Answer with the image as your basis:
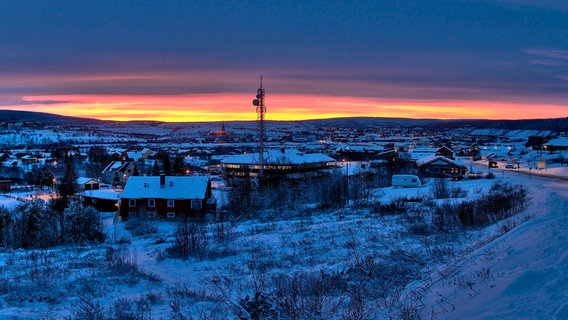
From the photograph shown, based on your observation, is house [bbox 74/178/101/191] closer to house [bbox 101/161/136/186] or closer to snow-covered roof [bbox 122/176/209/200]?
house [bbox 101/161/136/186]

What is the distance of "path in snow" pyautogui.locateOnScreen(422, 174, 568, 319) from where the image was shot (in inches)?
240

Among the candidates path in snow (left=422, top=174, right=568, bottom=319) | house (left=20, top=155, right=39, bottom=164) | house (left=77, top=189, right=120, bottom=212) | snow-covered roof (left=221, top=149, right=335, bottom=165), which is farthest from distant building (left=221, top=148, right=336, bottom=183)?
path in snow (left=422, top=174, right=568, bottom=319)

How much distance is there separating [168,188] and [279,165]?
30614 millimetres

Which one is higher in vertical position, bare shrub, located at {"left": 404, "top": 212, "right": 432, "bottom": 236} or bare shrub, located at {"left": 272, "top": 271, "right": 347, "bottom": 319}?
bare shrub, located at {"left": 272, "top": 271, "right": 347, "bottom": 319}

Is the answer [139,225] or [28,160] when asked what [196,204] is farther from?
[28,160]

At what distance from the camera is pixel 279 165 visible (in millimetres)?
70250

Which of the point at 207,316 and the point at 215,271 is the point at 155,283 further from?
the point at 207,316

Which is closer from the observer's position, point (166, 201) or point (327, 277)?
point (327, 277)

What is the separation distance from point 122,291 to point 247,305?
407 centimetres

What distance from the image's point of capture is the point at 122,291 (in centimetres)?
1055

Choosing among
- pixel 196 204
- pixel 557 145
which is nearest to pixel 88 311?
pixel 196 204

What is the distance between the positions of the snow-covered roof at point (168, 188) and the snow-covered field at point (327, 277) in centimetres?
2297

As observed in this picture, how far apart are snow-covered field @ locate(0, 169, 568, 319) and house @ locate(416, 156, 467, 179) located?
45.3 m

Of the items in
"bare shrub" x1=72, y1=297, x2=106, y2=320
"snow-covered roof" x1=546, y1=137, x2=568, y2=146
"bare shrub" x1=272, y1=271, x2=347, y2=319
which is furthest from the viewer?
"snow-covered roof" x1=546, y1=137, x2=568, y2=146
